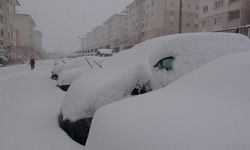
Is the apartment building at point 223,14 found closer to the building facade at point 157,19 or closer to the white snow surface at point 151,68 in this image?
the building facade at point 157,19

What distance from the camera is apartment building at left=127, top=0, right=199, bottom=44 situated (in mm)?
49344

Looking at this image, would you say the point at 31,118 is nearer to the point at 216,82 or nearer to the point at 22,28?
the point at 216,82

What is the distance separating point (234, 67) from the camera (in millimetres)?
2867

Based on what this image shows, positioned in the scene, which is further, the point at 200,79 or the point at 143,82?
the point at 143,82

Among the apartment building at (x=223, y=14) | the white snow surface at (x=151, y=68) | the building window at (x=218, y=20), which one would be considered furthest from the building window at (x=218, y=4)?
the white snow surface at (x=151, y=68)

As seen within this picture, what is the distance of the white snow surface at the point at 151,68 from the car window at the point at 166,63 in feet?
0.21

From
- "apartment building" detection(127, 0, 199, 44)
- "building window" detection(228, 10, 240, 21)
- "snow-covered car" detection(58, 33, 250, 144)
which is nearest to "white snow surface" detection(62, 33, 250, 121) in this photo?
"snow-covered car" detection(58, 33, 250, 144)

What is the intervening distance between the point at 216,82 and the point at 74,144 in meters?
2.45

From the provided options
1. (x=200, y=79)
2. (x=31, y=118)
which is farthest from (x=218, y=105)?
(x=31, y=118)

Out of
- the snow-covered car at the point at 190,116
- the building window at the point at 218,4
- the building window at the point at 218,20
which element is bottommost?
the snow-covered car at the point at 190,116

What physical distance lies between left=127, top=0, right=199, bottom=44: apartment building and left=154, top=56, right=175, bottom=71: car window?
45340 mm

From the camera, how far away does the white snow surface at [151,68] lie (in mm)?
4180

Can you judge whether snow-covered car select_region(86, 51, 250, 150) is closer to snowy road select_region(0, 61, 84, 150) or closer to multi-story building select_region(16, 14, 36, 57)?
snowy road select_region(0, 61, 84, 150)

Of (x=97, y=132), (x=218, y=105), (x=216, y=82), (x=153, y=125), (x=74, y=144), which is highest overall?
(x=216, y=82)
